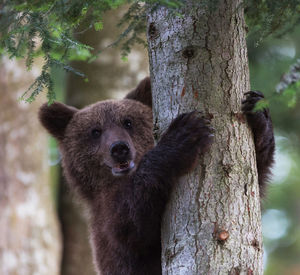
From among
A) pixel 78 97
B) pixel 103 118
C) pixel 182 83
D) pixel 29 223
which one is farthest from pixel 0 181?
pixel 182 83

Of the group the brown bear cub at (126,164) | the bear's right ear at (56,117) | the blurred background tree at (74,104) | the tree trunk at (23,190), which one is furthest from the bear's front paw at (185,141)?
the tree trunk at (23,190)

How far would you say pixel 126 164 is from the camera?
5266 mm

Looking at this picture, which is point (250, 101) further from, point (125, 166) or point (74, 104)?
point (74, 104)

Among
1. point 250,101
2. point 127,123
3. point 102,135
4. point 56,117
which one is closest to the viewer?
point 250,101

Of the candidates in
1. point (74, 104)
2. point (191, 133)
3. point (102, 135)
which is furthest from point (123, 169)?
point (74, 104)

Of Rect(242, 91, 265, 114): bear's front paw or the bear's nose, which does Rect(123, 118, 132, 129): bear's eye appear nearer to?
the bear's nose

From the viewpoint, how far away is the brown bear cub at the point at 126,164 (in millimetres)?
3908

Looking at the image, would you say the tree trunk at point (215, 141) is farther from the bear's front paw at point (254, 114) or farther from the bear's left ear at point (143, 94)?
the bear's left ear at point (143, 94)

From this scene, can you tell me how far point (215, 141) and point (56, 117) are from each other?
298cm

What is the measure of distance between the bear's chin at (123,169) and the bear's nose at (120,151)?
0.05 metres

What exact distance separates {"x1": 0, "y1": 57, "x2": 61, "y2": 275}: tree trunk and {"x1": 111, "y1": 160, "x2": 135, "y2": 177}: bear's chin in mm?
3953

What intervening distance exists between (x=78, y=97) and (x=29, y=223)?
238 cm

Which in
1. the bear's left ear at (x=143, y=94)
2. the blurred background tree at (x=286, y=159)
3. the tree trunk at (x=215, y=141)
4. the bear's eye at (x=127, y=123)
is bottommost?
the tree trunk at (x=215, y=141)

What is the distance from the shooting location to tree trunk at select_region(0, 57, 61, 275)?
8500 mm
